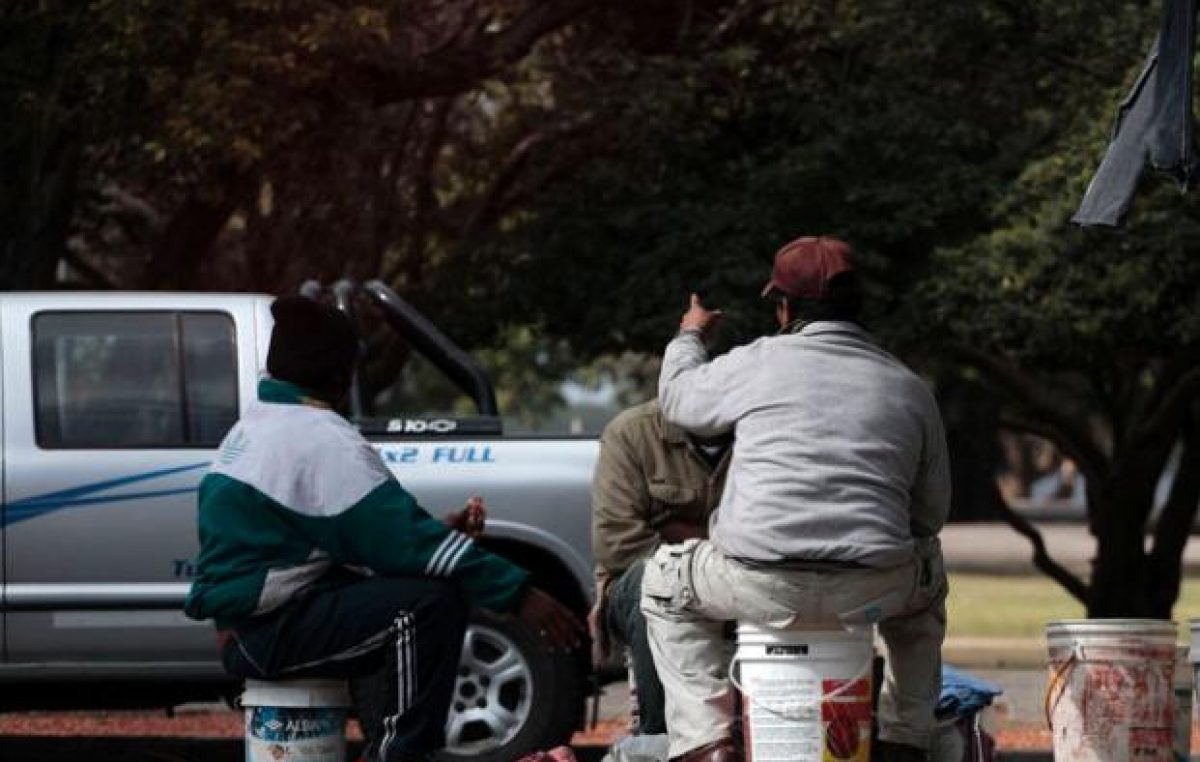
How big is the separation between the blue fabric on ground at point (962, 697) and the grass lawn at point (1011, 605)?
12307 mm

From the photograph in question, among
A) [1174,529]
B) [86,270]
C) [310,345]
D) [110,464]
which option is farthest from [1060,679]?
[86,270]

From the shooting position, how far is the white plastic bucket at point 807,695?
7.14m

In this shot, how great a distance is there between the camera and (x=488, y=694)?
10.3m

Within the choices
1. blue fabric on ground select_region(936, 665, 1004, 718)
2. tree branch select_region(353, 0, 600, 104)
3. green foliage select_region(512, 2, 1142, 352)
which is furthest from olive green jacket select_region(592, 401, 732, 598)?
tree branch select_region(353, 0, 600, 104)

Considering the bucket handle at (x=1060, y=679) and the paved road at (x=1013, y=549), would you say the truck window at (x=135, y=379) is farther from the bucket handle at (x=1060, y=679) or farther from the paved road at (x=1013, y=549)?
the paved road at (x=1013, y=549)

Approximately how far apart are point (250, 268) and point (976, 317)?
5165 millimetres

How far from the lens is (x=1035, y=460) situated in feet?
267

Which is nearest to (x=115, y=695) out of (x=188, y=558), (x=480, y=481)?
(x=188, y=558)

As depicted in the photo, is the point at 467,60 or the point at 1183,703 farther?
the point at 467,60

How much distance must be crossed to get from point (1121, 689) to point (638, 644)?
5.08 feet

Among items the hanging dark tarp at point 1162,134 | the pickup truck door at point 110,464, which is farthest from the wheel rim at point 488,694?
the hanging dark tarp at point 1162,134

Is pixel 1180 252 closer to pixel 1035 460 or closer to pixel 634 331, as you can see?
pixel 634 331

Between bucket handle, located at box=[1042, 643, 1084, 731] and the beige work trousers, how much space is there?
2.59ft

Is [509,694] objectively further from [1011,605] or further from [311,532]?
[1011,605]
